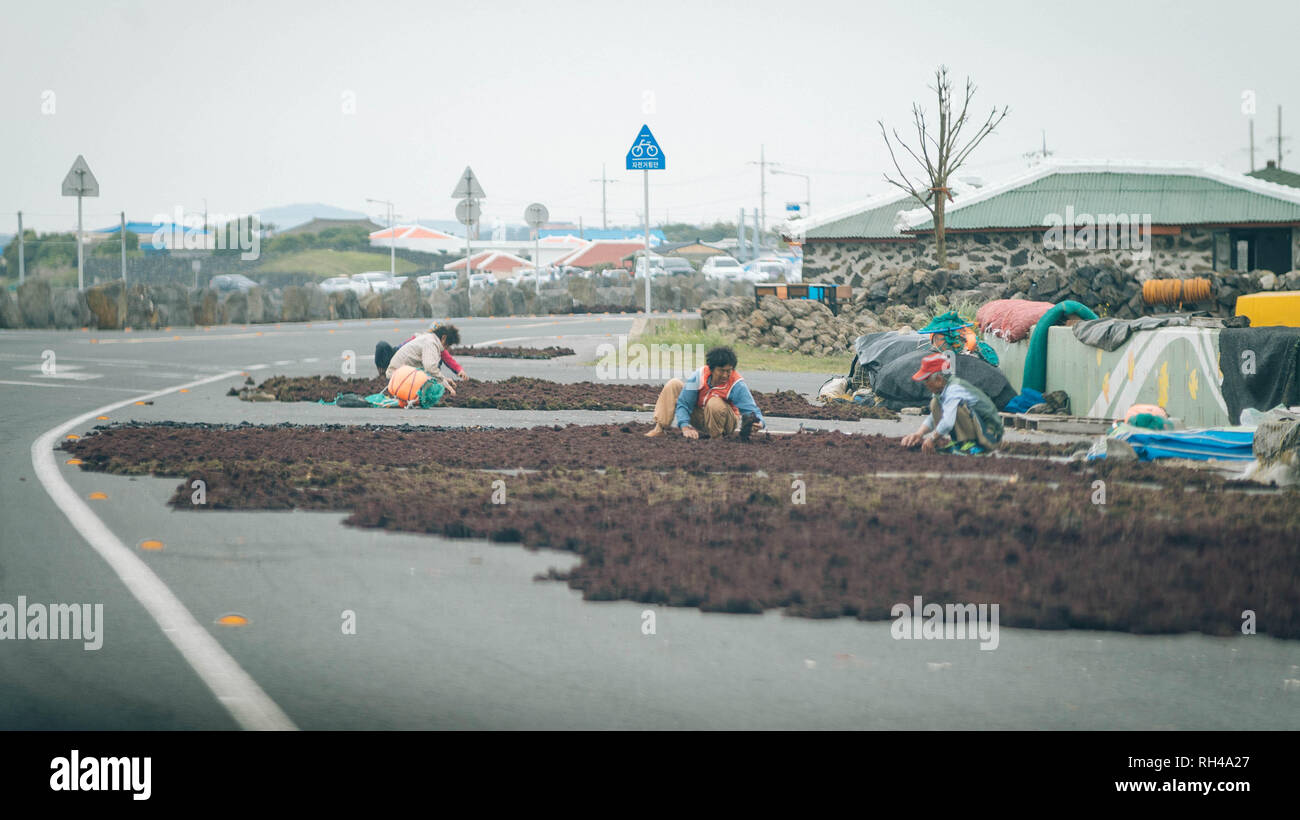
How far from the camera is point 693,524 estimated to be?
29.3 ft

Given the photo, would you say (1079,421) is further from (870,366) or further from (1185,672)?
(1185,672)

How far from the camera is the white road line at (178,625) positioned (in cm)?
518

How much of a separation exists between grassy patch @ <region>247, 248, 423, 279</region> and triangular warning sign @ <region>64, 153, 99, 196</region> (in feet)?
212

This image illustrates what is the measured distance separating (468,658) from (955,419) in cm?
803

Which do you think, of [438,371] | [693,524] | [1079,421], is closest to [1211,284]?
[1079,421]

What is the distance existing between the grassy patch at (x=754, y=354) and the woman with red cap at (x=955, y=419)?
40.0 feet

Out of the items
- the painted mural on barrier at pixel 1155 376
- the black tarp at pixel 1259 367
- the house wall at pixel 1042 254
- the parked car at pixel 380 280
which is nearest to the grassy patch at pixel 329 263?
the parked car at pixel 380 280

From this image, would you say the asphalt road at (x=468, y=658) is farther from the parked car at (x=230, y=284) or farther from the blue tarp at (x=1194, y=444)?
the parked car at (x=230, y=284)

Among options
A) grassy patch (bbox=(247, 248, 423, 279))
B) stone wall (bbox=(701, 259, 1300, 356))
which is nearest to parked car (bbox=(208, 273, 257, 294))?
grassy patch (bbox=(247, 248, 423, 279))

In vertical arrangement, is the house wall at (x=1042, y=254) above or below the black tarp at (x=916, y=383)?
above

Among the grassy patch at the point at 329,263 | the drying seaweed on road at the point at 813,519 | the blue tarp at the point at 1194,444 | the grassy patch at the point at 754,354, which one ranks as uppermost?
the grassy patch at the point at 329,263

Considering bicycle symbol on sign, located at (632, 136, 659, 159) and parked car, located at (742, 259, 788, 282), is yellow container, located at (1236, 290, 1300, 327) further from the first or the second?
parked car, located at (742, 259, 788, 282)
